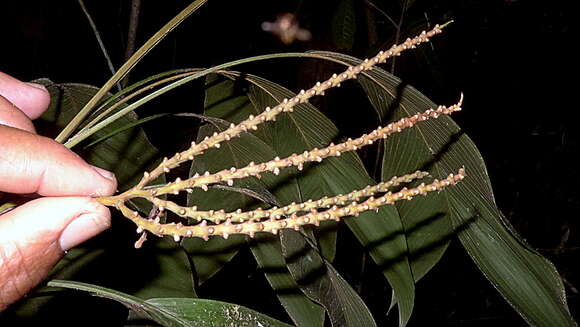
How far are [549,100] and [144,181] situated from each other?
9.18ft


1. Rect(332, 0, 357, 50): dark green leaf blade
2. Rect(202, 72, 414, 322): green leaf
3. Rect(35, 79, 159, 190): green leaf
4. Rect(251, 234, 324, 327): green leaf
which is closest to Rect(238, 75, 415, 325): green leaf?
Rect(202, 72, 414, 322): green leaf

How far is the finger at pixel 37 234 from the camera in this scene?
420 mm

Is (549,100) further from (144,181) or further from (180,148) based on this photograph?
(144,181)

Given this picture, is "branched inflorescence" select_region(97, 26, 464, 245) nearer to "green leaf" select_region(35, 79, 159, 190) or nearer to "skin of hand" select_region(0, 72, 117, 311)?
"skin of hand" select_region(0, 72, 117, 311)

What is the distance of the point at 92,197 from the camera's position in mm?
455

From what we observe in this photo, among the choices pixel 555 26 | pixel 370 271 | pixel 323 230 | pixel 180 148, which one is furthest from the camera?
pixel 555 26

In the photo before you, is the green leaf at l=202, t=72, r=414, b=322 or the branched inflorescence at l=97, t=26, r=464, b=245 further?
the green leaf at l=202, t=72, r=414, b=322

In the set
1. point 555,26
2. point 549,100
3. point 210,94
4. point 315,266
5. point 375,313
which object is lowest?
point 375,313

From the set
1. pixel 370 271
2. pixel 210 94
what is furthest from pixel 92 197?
pixel 370 271

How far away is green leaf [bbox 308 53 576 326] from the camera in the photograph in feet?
2.04

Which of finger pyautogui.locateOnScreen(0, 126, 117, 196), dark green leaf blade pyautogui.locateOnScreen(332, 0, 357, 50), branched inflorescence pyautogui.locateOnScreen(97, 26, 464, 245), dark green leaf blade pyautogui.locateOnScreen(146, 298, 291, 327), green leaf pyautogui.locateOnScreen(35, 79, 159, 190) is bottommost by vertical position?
dark green leaf blade pyautogui.locateOnScreen(146, 298, 291, 327)

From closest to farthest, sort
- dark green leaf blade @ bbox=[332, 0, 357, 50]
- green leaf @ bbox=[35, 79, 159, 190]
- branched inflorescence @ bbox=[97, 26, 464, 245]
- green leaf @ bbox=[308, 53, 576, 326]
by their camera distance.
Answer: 1. branched inflorescence @ bbox=[97, 26, 464, 245]
2. green leaf @ bbox=[308, 53, 576, 326]
3. green leaf @ bbox=[35, 79, 159, 190]
4. dark green leaf blade @ bbox=[332, 0, 357, 50]

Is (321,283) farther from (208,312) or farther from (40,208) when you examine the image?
(40,208)

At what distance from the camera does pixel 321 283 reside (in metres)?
0.65
